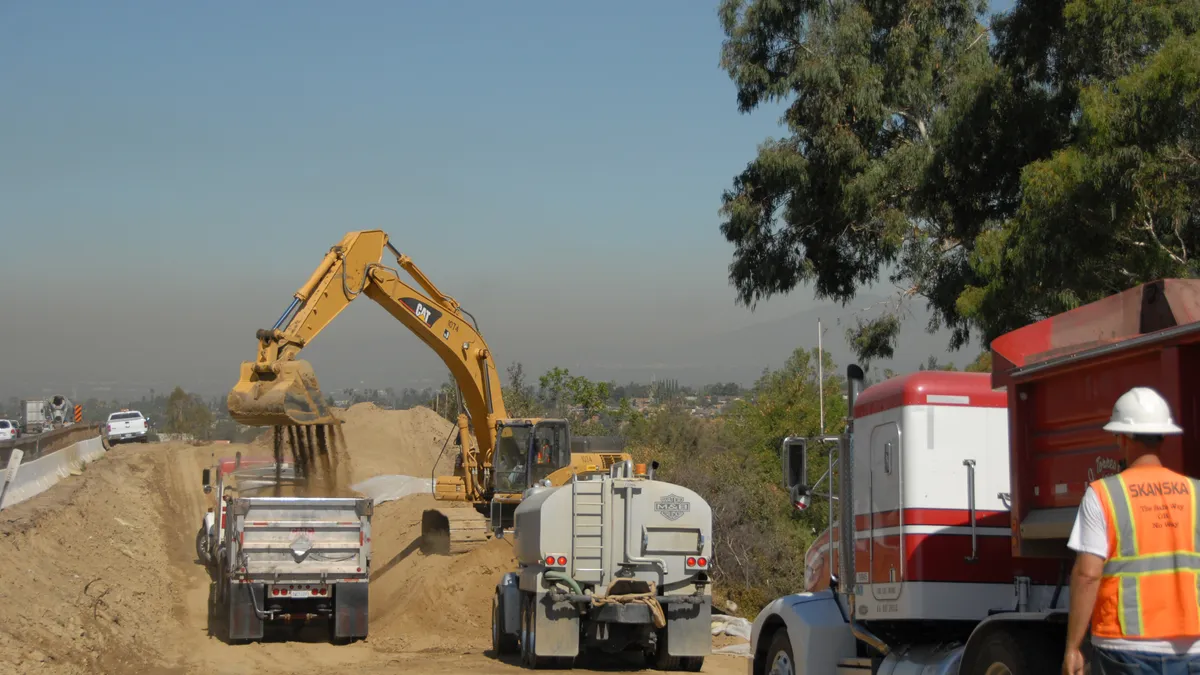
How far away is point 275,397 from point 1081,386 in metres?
13.8

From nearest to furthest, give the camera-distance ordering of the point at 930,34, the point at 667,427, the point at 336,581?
the point at 336,581
the point at 930,34
the point at 667,427

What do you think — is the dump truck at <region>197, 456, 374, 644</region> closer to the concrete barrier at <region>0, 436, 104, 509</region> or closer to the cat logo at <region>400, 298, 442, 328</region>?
the cat logo at <region>400, 298, 442, 328</region>

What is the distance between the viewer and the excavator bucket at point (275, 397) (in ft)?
61.1

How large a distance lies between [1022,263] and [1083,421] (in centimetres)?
1127

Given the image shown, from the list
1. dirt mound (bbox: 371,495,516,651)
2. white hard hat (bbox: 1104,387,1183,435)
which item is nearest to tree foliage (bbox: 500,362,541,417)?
dirt mound (bbox: 371,495,516,651)

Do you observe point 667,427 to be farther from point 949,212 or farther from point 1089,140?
point 1089,140

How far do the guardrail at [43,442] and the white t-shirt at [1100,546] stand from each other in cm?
2478

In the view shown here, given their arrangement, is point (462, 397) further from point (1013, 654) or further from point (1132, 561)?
point (1132, 561)

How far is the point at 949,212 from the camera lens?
23.9 metres

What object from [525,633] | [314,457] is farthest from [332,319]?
[525,633]

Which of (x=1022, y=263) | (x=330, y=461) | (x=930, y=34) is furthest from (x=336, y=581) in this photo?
(x=930, y=34)

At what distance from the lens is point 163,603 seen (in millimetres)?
23141

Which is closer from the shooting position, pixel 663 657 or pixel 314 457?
pixel 663 657

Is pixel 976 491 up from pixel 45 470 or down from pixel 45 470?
down
